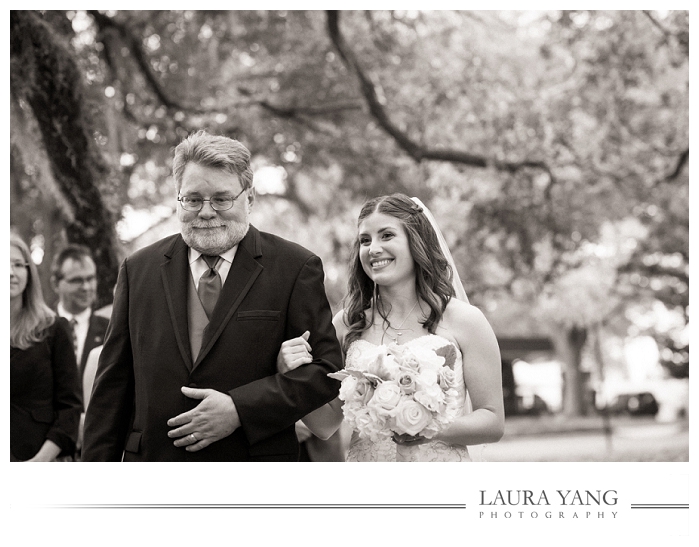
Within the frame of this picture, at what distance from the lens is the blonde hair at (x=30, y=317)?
4.47 meters

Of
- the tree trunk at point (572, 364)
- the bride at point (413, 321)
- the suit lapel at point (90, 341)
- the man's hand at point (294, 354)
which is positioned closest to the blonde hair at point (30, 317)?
the suit lapel at point (90, 341)

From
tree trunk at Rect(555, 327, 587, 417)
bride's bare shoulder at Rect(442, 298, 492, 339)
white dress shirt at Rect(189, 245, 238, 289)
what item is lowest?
tree trunk at Rect(555, 327, 587, 417)

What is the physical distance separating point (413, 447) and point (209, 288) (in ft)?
4.08

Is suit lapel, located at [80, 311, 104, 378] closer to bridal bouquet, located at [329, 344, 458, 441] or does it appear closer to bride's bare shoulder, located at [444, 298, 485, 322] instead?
bridal bouquet, located at [329, 344, 458, 441]

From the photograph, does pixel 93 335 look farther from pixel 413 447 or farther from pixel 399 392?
pixel 399 392

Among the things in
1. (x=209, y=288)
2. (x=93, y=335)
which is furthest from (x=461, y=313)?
(x=93, y=335)

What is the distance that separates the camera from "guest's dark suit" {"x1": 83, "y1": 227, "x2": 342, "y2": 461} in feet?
11.1

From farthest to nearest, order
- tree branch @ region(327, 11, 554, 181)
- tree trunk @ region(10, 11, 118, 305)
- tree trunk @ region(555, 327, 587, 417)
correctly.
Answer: tree trunk @ region(555, 327, 587, 417), tree branch @ region(327, 11, 554, 181), tree trunk @ region(10, 11, 118, 305)

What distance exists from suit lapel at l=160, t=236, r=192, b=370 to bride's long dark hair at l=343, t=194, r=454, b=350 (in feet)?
2.85
